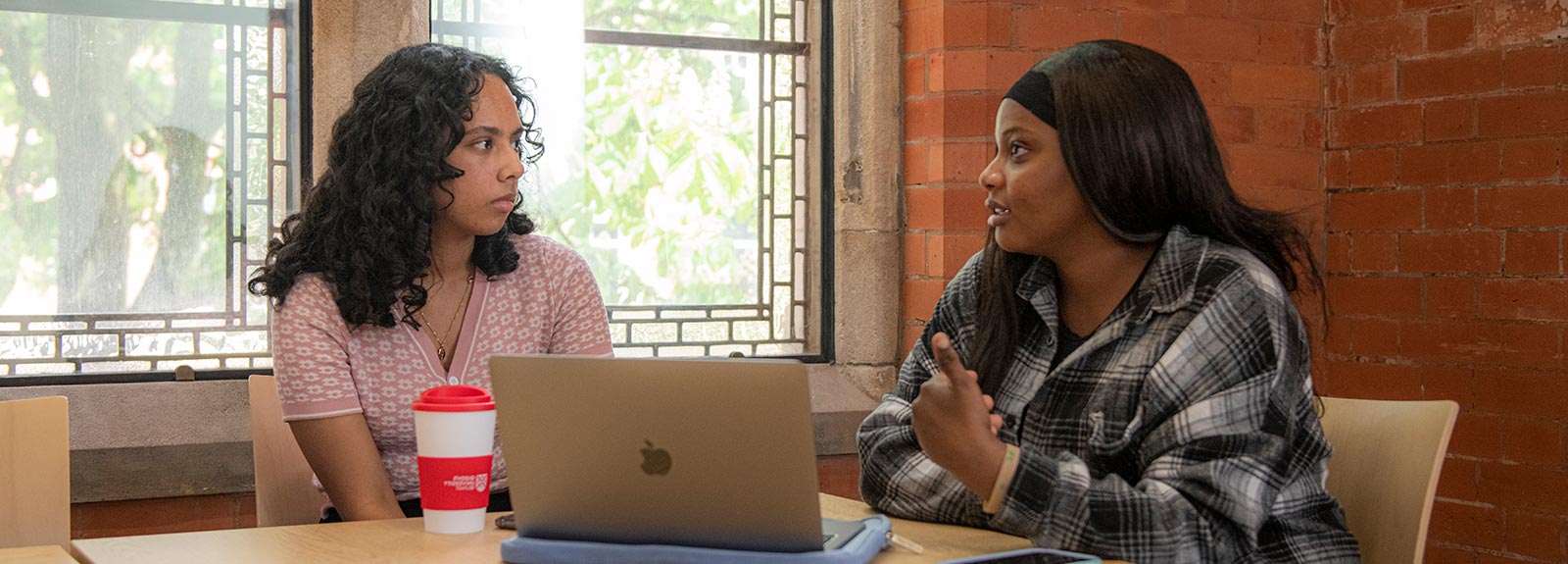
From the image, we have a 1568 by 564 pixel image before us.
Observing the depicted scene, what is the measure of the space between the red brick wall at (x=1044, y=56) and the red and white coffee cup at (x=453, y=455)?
5.29 ft

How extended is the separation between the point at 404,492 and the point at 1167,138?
1157mm

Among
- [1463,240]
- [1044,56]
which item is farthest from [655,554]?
[1463,240]

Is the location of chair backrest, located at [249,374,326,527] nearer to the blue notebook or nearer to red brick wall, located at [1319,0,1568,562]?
the blue notebook

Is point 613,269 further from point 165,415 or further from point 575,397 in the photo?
point 575,397

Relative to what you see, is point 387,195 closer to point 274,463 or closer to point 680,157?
point 274,463

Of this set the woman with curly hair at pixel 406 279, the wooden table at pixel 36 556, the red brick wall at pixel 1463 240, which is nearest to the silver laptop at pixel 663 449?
the wooden table at pixel 36 556

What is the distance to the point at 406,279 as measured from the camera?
6.93 feet

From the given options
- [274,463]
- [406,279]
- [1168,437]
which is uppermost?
[406,279]

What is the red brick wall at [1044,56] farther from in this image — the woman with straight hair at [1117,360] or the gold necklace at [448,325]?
the gold necklace at [448,325]

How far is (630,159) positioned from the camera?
317cm

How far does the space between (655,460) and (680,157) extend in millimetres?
1898

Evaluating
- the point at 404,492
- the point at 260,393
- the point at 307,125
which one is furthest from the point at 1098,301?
the point at 307,125

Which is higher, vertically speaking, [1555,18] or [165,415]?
[1555,18]

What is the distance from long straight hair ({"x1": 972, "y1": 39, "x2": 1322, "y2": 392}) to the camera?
1.81 m
